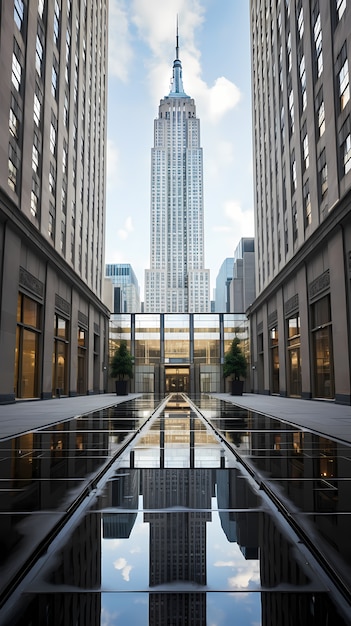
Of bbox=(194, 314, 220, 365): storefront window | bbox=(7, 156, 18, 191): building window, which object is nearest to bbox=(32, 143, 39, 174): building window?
bbox=(7, 156, 18, 191): building window

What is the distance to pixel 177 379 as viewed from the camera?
202 ft

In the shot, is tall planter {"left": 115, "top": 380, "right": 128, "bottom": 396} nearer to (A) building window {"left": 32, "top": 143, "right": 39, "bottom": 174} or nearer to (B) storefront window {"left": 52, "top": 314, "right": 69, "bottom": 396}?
(B) storefront window {"left": 52, "top": 314, "right": 69, "bottom": 396}

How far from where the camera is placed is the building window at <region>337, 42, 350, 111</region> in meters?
23.4

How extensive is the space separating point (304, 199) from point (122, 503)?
103 feet

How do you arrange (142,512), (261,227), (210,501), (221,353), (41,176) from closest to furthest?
1. (142,512)
2. (210,501)
3. (41,176)
4. (261,227)
5. (221,353)

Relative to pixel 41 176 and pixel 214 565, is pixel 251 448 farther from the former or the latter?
pixel 41 176

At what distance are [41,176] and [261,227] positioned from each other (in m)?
26.7

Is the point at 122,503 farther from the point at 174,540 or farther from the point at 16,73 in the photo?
the point at 16,73

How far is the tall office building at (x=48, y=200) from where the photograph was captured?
2336 centimetres

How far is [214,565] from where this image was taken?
2.84 meters

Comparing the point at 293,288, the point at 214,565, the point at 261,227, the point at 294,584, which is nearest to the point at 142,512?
the point at 214,565


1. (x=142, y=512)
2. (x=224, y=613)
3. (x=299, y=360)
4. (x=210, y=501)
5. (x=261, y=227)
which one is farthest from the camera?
(x=261, y=227)

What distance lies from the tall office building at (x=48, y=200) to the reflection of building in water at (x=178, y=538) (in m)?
18.9

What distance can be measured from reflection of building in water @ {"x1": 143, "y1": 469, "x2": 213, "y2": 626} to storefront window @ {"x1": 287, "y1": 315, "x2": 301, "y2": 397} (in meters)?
29.5
